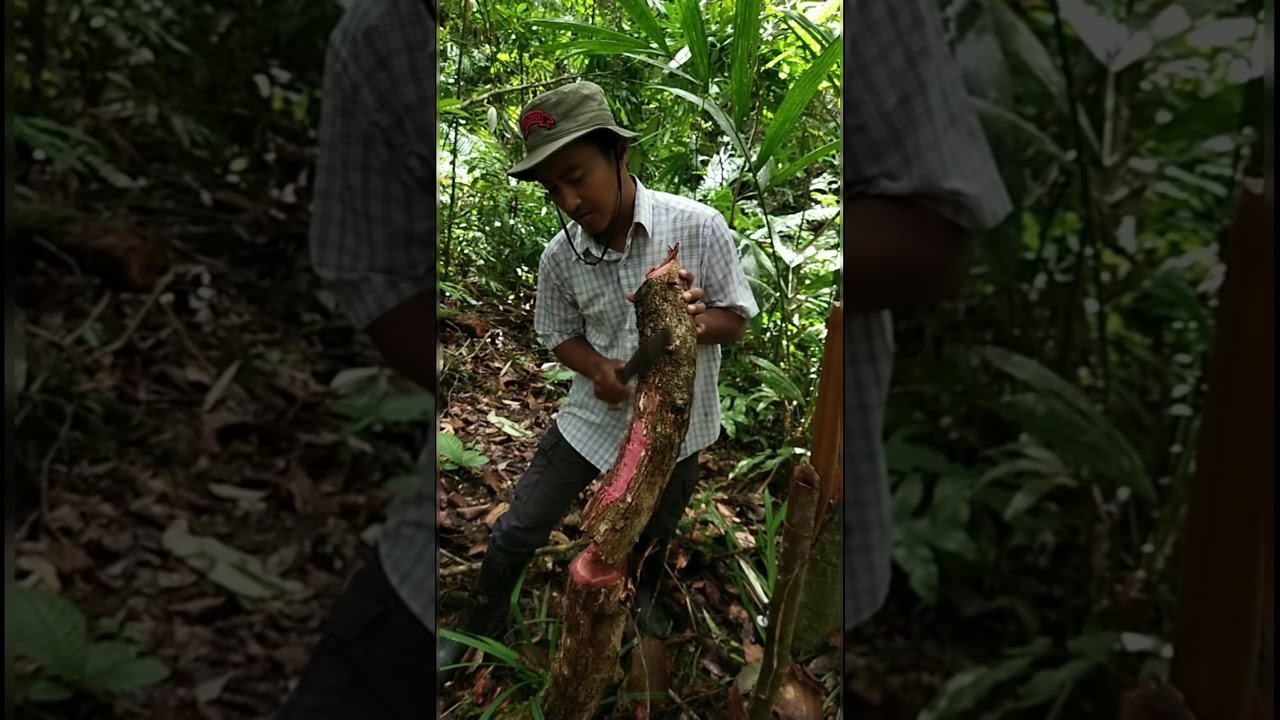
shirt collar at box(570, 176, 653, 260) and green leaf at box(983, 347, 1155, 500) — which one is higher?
shirt collar at box(570, 176, 653, 260)

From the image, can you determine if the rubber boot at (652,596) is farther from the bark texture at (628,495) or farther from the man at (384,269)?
the man at (384,269)

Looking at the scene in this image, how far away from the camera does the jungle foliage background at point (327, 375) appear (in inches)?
27.7

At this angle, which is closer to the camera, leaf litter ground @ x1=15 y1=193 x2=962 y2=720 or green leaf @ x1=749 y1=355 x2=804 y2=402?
leaf litter ground @ x1=15 y1=193 x2=962 y2=720

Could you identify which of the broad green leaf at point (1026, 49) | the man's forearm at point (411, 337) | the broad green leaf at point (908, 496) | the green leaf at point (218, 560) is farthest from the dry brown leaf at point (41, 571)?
the broad green leaf at point (1026, 49)

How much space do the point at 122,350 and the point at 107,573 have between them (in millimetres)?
219

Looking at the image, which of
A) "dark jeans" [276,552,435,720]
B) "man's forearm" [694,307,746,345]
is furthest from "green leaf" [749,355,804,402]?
"dark jeans" [276,552,435,720]

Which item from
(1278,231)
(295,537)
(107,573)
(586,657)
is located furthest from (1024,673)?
(107,573)

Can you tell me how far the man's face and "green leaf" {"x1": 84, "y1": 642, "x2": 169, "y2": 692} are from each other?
2.39 ft

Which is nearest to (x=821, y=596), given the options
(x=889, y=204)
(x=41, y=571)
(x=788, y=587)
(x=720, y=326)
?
(x=788, y=587)

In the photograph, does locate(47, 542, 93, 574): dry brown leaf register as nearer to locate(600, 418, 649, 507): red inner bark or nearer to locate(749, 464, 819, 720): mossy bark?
locate(600, 418, 649, 507): red inner bark

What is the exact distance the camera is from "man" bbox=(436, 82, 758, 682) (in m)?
1.08

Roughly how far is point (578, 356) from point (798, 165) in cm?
44

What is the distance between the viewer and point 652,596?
1152 millimetres

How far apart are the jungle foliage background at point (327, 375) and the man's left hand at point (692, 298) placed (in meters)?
0.39
